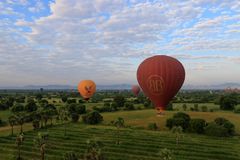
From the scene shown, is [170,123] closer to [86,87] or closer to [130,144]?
[130,144]

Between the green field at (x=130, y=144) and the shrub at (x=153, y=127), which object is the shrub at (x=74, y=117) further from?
the shrub at (x=153, y=127)

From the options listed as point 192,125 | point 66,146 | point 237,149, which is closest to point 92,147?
point 66,146

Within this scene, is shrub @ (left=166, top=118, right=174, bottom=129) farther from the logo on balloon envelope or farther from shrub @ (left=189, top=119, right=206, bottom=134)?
the logo on balloon envelope

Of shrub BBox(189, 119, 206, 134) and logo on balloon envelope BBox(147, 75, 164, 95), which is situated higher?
logo on balloon envelope BBox(147, 75, 164, 95)

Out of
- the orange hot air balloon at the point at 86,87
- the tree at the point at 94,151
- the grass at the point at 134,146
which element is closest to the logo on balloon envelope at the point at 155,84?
the grass at the point at 134,146

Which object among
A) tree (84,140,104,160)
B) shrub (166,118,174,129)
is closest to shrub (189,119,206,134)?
shrub (166,118,174,129)

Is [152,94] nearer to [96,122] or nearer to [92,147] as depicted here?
[96,122]

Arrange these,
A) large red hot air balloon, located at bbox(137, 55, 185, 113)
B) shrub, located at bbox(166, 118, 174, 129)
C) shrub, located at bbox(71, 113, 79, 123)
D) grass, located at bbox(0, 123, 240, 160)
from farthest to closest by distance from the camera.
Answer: shrub, located at bbox(71, 113, 79, 123)
shrub, located at bbox(166, 118, 174, 129)
large red hot air balloon, located at bbox(137, 55, 185, 113)
grass, located at bbox(0, 123, 240, 160)
